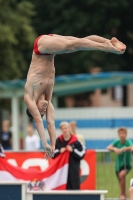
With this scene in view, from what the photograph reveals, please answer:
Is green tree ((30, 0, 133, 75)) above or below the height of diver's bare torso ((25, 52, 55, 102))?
above

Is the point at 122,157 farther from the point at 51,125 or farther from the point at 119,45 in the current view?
the point at 119,45

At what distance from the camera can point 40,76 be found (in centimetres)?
1074

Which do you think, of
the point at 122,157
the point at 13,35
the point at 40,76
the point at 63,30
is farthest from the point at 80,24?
the point at 40,76

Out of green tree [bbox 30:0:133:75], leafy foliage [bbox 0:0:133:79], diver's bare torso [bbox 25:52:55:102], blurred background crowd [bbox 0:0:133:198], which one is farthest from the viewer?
green tree [bbox 30:0:133:75]

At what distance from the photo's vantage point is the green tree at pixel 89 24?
113 ft

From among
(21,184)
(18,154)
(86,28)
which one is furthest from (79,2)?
(21,184)

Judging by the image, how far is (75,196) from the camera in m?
11.9

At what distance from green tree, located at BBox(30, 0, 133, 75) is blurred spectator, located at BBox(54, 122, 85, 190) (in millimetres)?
20167

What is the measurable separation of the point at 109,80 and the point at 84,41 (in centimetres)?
1352

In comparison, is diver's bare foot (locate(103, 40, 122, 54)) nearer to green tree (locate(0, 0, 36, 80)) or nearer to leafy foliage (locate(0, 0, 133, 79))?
green tree (locate(0, 0, 36, 80))

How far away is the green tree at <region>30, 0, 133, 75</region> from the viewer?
113 feet

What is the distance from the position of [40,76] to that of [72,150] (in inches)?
157

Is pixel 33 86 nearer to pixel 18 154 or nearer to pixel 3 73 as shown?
pixel 18 154

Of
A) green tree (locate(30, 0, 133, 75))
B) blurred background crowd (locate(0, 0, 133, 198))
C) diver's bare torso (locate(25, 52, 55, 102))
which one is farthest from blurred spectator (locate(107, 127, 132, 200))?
green tree (locate(30, 0, 133, 75))
